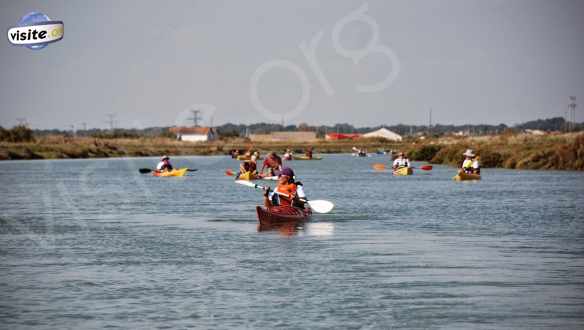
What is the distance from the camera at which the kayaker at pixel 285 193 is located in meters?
30.3

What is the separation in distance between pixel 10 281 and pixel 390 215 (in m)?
18.9

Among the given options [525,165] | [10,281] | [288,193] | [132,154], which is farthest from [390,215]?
[132,154]

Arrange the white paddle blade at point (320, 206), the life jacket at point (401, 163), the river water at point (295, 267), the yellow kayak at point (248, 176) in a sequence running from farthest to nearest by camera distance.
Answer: the life jacket at point (401, 163), the yellow kayak at point (248, 176), the white paddle blade at point (320, 206), the river water at point (295, 267)

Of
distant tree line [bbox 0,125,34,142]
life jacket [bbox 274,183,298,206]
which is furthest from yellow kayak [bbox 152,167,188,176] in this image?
distant tree line [bbox 0,125,34,142]

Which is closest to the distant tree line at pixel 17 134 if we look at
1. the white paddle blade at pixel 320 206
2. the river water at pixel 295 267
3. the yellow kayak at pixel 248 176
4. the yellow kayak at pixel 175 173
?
the yellow kayak at pixel 175 173

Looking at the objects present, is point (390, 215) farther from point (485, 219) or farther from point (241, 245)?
point (241, 245)

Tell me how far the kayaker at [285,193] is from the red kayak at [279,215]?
0.61 feet

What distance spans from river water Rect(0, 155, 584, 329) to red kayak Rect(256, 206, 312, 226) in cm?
66

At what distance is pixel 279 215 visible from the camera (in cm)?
3061

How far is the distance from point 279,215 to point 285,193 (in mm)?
777

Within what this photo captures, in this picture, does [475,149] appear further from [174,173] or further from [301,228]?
[301,228]

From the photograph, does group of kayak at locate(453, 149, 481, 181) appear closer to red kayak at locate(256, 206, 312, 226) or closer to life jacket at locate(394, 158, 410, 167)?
life jacket at locate(394, 158, 410, 167)

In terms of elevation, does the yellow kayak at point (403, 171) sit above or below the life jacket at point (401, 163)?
below

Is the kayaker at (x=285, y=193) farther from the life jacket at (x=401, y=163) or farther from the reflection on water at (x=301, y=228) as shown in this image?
the life jacket at (x=401, y=163)
